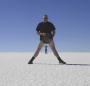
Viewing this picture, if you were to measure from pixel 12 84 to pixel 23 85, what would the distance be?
13.1 inches

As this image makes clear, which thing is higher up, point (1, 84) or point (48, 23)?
point (48, 23)

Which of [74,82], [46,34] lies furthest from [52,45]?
[74,82]

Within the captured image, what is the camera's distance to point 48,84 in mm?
8227

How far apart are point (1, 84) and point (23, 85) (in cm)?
49

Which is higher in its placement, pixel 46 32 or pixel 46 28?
pixel 46 28

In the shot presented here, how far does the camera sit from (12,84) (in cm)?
832

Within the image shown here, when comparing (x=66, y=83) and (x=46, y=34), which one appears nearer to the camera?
(x=66, y=83)

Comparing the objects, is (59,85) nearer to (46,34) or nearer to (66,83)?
(66,83)

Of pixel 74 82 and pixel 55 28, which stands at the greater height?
pixel 55 28

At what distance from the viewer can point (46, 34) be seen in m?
16.0

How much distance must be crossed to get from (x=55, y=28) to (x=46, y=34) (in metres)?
0.44

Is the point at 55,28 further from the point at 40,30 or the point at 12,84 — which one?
the point at 12,84

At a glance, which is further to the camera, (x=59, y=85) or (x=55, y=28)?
(x=55, y=28)

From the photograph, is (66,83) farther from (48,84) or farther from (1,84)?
(1,84)
